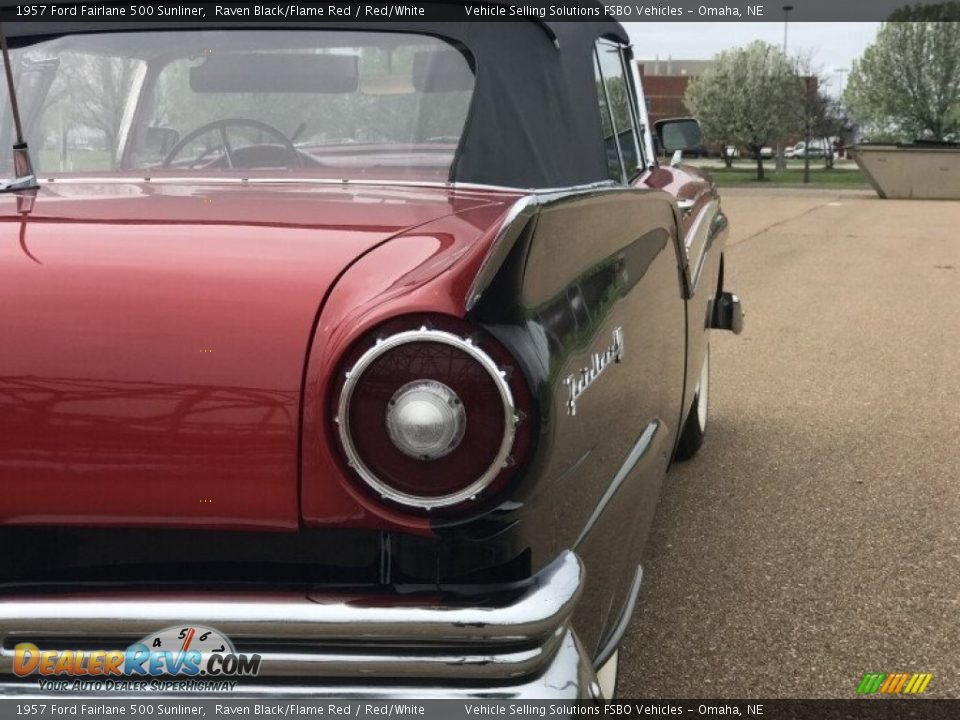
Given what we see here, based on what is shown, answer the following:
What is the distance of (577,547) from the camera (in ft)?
5.99

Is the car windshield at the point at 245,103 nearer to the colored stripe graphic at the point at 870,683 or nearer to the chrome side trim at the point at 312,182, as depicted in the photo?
the chrome side trim at the point at 312,182

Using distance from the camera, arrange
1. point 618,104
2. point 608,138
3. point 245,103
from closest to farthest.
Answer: point 245,103
point 608,138
point 618,104

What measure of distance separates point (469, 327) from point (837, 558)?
8.16 feet

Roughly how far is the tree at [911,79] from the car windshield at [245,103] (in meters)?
51.5

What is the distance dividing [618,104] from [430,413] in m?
2.15

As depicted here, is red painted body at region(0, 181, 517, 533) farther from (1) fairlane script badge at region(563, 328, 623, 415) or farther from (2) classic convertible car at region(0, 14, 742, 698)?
(1) fairlane script badge at region(563, 328, 623, 415)

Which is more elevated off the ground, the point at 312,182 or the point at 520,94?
the point at 520,94

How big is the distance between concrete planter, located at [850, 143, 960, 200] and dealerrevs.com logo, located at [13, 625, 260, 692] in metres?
30.4

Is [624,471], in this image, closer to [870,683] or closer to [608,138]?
[870,683]

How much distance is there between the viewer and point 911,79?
56.2 metres

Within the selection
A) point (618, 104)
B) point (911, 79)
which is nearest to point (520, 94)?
point (618, 104)

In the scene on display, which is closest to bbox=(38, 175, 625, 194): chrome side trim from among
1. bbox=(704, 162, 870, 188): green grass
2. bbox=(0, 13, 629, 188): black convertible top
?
bbox=(0, 13, 629, 188): black convertible top

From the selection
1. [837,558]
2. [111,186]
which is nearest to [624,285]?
[111,186]

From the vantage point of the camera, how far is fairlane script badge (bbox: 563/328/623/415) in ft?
5.69
